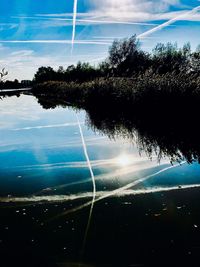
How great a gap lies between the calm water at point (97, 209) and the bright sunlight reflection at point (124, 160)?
0.09 ft

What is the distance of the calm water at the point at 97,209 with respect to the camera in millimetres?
4895

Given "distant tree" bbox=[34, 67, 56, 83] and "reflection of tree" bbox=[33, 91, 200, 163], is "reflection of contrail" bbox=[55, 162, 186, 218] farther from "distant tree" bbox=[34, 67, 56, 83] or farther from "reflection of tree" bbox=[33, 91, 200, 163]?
"distant tree" bbox=[34, 67, 56, 83]

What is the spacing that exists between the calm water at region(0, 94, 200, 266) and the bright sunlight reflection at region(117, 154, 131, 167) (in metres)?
0.03

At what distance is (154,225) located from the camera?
5.74m

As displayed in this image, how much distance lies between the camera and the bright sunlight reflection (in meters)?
10.5

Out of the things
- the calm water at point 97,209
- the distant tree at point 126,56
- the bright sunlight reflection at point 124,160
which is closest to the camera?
the calm water at point 97,209

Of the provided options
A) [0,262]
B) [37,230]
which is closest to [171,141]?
[37,230]

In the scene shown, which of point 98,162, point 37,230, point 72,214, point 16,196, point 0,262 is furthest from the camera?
point 98,162

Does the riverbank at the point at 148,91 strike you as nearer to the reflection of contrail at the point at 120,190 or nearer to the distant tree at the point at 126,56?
the reflection of contrail at the point at 120,190

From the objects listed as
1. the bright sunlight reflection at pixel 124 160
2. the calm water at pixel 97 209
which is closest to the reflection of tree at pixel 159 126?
the bright sunlight reflection at pixel 124 160

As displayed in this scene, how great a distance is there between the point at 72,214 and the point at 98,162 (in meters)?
4.45

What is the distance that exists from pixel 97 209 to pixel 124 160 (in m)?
4.43

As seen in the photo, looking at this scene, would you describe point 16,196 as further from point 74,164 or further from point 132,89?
point 132,89

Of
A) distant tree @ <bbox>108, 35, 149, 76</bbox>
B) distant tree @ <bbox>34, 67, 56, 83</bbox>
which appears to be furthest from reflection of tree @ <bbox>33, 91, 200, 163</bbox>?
distant tree @ <bbox>34, 67, 56, 83</bbox>
